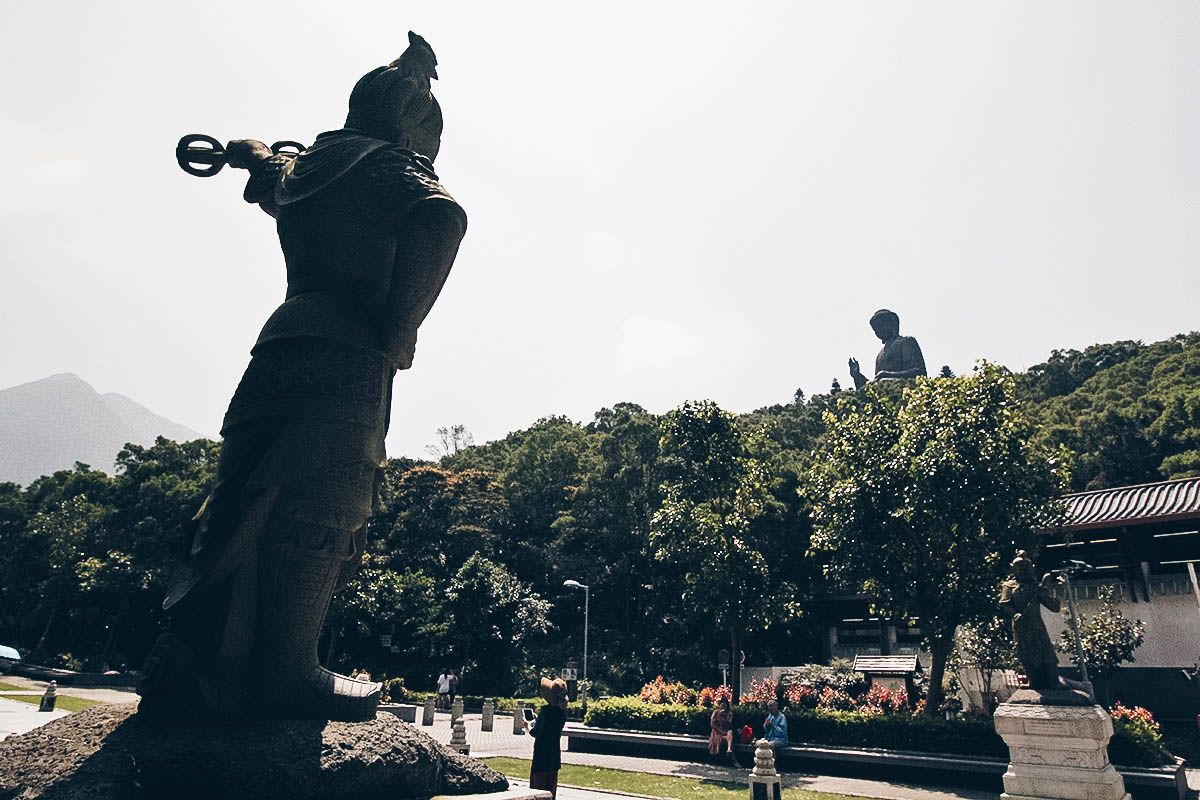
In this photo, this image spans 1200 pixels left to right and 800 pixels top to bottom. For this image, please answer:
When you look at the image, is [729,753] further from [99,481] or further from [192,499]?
[99,481]

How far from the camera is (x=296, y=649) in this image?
4.35 m

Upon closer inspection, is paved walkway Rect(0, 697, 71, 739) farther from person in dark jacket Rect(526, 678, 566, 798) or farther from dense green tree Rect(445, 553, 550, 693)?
dense green tree Rect(445, 553, 550, 693)

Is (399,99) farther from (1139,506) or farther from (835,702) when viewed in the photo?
(1139,506)

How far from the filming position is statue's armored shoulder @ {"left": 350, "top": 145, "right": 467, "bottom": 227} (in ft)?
15.6

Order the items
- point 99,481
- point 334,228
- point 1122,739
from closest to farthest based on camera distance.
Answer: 1. point 334,228
2. point 1122,739
3. point 99,481

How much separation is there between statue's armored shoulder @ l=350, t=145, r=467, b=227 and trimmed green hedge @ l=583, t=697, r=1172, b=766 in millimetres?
12650

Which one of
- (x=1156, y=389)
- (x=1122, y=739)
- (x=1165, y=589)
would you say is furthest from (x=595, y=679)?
(x=1156, y=389)

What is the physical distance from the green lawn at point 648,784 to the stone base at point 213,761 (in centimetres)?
744

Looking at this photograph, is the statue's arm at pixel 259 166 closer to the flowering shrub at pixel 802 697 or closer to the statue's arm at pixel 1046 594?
the statue's arm at pixel 1046 594

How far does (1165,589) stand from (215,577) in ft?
79.8

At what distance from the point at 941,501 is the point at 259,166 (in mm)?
13090

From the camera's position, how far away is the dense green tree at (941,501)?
14078 millimetres

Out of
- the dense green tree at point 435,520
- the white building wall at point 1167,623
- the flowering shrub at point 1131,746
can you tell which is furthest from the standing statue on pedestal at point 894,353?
the flowering shrub at point 1131,746

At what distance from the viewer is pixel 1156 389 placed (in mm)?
37500
